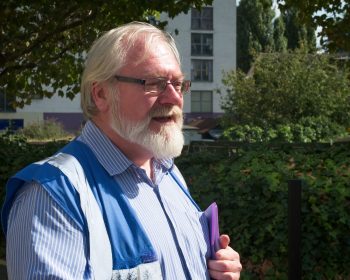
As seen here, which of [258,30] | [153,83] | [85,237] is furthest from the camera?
[258,30]

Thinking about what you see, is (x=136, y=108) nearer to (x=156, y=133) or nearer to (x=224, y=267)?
(x=156, y=133)

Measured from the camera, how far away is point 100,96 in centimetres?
204

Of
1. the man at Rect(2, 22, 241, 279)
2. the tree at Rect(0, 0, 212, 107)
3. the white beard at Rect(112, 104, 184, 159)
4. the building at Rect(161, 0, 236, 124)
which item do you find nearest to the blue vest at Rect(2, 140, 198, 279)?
the man at Rect(2, 22, 241, 279)

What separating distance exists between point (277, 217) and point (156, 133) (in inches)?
87.7

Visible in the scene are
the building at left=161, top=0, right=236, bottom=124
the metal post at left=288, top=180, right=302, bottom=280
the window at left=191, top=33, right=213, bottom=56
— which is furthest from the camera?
the window at left=191, top=33, right=213, bottom=56

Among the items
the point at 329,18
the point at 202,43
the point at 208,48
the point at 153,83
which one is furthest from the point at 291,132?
the point at 202,43

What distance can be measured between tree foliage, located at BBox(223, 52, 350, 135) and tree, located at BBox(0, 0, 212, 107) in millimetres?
17337

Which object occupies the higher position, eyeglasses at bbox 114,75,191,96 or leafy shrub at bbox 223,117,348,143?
eyeglasses at bbox 114,75,191,96

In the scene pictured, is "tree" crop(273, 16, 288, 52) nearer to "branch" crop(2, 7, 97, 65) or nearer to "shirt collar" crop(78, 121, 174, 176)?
"branch" crop(2, 7, 97, 65)

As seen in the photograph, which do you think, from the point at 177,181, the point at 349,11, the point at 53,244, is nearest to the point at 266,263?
the point at 177,181

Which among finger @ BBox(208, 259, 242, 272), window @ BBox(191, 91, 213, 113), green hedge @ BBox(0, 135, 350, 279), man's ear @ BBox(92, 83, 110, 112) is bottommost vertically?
window @ BBox(191, 91, 213, 113)

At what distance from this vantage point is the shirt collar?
1.93 metres

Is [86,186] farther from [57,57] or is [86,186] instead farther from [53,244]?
[57,57]

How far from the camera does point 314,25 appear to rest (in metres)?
10.3
